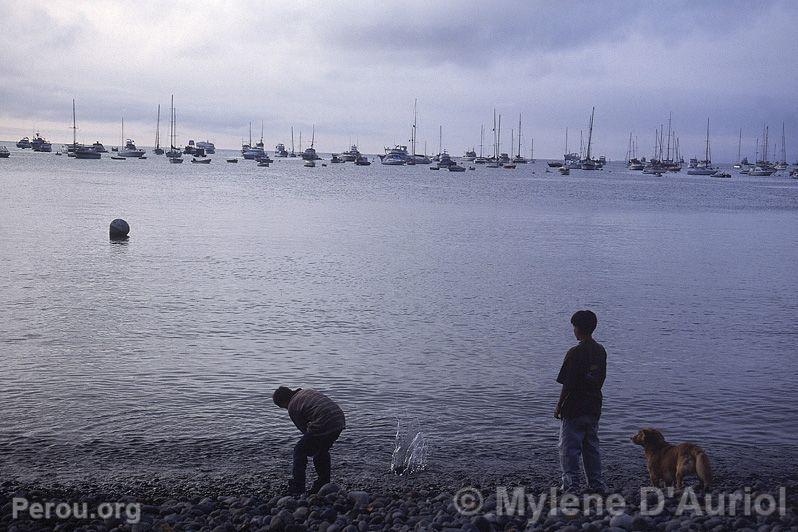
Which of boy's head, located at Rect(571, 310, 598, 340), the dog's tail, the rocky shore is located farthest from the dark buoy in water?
the dog's tail

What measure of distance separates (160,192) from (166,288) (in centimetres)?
6488

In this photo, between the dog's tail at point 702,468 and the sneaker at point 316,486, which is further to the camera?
the sneaker at point 316,486

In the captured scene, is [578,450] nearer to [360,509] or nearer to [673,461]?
[673,461]

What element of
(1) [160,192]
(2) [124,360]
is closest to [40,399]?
(2) [124,360]

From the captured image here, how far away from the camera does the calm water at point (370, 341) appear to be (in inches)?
510

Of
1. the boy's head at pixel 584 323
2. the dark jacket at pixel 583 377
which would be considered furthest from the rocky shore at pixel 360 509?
the boy's head at pixel 584 323

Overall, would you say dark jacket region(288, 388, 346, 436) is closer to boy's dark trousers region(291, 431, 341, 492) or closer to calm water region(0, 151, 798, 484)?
boy's dark trousers region(291, 431, 341, 492)

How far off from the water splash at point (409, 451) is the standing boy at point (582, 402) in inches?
101

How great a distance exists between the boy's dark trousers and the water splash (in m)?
1.62

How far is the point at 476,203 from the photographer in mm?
81875

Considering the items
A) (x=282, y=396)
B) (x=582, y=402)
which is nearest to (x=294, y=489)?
(x=282, y=396)

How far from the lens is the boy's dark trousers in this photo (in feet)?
32.1

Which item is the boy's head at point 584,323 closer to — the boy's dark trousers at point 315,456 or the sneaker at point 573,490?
the sneaker at point 573,490

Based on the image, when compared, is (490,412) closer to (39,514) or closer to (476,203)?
(39,514)
